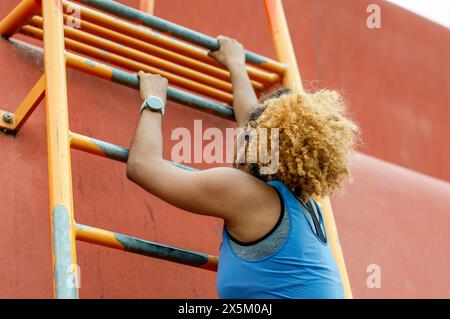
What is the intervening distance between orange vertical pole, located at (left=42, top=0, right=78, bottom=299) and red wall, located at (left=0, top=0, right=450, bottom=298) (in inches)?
12.4

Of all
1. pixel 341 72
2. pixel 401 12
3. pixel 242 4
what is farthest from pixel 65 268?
pixel 401 12

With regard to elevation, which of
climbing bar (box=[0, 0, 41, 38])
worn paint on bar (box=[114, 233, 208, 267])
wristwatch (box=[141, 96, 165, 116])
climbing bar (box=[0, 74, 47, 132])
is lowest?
worn paint on bar (box=[114, 233, 208, 267])

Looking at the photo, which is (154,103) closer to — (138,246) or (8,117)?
(138,246)

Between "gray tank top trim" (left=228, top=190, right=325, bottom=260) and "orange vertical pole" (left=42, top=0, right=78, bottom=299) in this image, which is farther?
"gray tank top trim" (left=228, top=190, right=325, bottom=260)

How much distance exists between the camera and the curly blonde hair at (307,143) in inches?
69.3

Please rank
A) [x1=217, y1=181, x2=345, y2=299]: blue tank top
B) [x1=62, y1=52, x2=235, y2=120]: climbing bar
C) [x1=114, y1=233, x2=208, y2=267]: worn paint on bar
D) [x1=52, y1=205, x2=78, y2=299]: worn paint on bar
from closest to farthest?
1. [x1=52, y1=205, x2=78, y2=299]: worn paint on bar
2. [x1=217, y1=181, x2=345, y2=299]: blue tank top
3. [x1=114, y1=233, x2=208, y2=267]: worn paint on bar
4. [x1=62, y1=52, x2=235, y2=120]: climbing bar

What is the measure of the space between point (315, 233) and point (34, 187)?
28.9 inches

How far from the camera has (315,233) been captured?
179 centimetres

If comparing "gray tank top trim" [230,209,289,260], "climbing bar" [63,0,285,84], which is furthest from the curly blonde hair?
"climbing bar" [63,0,285,84]

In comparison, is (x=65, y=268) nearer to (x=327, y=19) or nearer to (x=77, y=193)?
(x=77, y=193)

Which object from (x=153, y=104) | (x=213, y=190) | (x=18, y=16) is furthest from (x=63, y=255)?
(x=18, y=16)

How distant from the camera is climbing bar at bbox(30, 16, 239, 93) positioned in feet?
7.22

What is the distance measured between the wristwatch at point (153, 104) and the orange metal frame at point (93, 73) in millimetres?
109

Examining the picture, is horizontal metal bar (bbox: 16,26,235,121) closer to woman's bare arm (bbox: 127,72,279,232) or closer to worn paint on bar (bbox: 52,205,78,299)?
woman's bare arm (bbox: 127,72,279,232)
